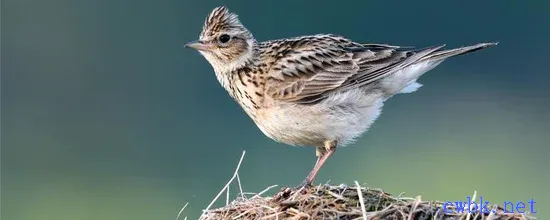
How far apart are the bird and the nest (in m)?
1.40

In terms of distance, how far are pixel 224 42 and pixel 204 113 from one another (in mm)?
22802

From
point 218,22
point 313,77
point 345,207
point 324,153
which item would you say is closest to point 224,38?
point 218,22

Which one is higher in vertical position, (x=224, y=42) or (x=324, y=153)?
(x=224, y=42)

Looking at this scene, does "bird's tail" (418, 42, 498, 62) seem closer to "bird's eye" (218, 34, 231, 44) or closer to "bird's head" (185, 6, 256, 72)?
"bird's head" (185, 6, 256, 72)

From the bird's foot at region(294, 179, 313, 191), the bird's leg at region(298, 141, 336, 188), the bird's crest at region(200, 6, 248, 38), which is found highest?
the bird's crest at region(200, 6, 248, 38)

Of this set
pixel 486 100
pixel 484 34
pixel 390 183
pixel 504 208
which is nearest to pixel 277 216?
pixel 504 208

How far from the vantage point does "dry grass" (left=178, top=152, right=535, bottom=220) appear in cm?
1095

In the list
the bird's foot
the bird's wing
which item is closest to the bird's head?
the bird's wing

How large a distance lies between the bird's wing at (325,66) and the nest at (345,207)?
1888mm

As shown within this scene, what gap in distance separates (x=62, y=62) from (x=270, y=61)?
3133 centimetres

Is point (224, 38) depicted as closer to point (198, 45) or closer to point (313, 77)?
point (198, 45)

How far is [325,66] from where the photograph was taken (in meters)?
13.4

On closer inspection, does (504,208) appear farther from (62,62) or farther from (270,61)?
(62,62)

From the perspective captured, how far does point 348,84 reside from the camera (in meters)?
13.3
